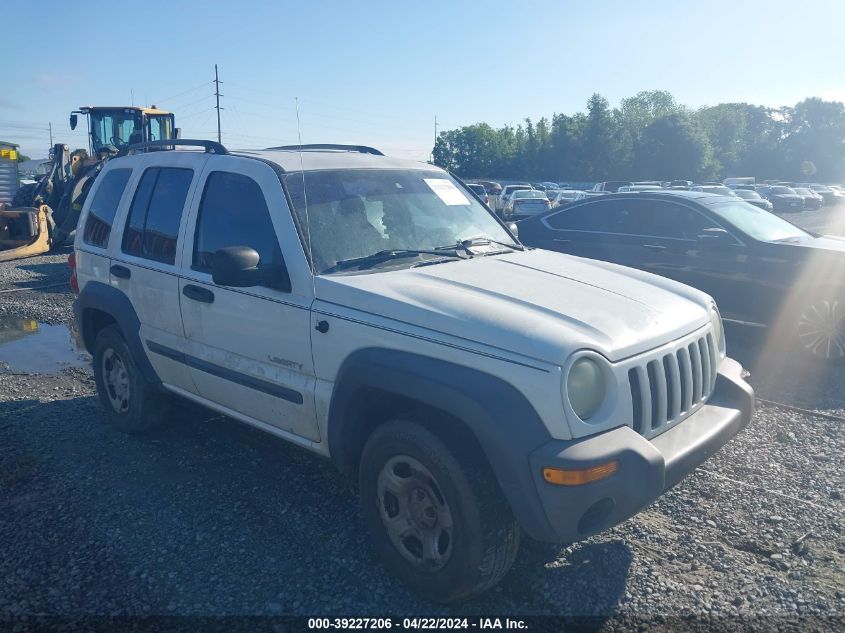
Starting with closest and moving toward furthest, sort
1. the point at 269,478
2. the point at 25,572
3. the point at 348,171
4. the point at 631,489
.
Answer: the point at 631,489
the point at 25,572
the point at 348,171
the point at 269,478

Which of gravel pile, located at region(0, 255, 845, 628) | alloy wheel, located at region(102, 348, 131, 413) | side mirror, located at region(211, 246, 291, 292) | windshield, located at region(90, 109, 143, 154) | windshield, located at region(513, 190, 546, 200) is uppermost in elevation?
windshield, located at region(90, 109, 143, 154)

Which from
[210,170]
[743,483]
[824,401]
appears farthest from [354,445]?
[824,401]

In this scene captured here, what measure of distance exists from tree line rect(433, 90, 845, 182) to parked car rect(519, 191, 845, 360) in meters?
64.2

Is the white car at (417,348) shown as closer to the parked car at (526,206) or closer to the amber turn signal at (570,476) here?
the amber turn signal at (570,476)

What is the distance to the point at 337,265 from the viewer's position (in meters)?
3.74

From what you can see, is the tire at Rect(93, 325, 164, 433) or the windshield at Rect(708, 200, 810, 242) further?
the windshield at Rect(708, 200, 810, 242)

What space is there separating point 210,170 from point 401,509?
2422mm

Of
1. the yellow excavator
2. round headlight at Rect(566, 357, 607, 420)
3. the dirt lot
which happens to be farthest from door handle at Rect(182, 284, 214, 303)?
the yellow excavator

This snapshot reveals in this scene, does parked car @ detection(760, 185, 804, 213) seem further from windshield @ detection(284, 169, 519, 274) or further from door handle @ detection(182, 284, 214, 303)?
door handle @ detection(182, 284, 214, 303)

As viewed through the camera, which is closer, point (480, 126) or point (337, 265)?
point (337, 265)

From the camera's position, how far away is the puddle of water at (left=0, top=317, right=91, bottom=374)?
7238mm

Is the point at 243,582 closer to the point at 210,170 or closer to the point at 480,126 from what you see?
the point at 210,170

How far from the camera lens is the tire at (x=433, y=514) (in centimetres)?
298

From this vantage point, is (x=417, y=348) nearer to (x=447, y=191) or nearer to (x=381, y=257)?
(x=381, y=257)
